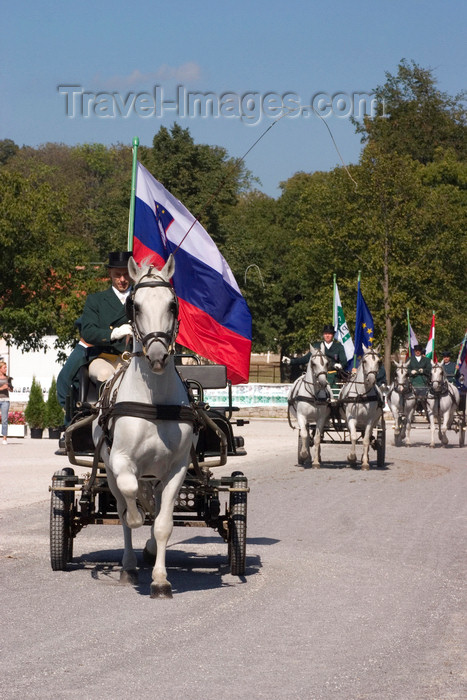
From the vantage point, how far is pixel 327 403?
23625mm

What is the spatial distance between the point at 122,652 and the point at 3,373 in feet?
81.7

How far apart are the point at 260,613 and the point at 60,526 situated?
238 cm

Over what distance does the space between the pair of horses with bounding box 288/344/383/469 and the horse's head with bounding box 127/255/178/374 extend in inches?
568

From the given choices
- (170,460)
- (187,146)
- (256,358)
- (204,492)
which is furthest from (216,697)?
(256,358)

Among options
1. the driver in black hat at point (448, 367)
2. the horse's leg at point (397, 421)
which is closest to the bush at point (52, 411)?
the horse's leg at point (397, 421)

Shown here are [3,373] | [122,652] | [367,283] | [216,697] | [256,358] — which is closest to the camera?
[216,697]

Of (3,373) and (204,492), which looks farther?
(3,373)

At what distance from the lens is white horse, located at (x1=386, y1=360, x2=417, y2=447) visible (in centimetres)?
3183

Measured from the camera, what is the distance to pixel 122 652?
22.8 ft

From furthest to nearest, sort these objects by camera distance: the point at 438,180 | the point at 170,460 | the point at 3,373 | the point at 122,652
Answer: the point at 438,180
the point at 3,373
the point at 170,460
the point at 122,652

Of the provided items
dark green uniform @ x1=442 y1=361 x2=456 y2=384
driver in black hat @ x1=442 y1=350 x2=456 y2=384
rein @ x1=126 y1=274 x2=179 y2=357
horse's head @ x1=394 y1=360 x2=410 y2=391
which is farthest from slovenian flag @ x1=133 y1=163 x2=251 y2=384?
dark green uniform @ x1=442 y1=361 x2=456 y2=384

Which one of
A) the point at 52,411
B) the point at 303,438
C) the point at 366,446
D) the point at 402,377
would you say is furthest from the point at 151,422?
the point at 52,411

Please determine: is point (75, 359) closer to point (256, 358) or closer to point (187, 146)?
point (187, 146)

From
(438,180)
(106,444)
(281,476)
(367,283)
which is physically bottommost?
(281,476)
